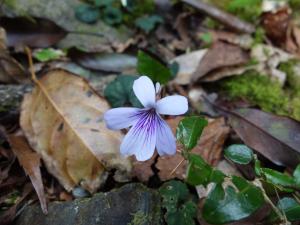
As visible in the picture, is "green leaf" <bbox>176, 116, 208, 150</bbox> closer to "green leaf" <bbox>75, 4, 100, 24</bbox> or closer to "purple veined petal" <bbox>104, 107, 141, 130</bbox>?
"purple veined petal" <bbox>104, 107, 141, 130</bbox>

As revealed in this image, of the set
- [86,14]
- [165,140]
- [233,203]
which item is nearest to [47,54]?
[86,14]

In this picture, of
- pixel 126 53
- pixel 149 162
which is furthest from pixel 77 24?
pixel 149 162

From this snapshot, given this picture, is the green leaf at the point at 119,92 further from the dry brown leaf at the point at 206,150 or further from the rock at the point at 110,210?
the rock at the point at 110,210

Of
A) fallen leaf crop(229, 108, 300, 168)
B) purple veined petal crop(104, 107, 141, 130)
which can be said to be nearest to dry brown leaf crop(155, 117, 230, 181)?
fallen leaf crop(229, 108, 300, 168)

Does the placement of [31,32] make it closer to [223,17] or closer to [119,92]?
[119,92]

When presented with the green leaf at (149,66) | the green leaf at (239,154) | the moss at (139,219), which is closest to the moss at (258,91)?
the green leaf at (149,66)

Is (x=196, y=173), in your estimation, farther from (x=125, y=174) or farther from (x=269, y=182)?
(x=125, y=174)
